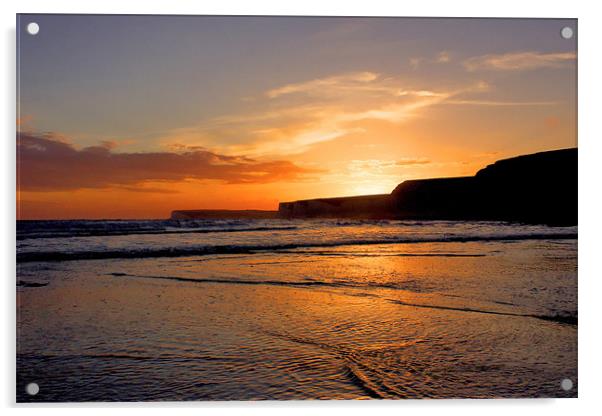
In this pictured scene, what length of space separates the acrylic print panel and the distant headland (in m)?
0.03

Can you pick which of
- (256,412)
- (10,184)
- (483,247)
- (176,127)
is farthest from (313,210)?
(483,247)

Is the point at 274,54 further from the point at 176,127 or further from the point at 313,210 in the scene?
the point at 313,210

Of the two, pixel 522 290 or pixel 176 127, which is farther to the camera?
pixel 522 290

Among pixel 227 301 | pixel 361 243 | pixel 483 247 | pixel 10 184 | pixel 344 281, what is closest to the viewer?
pixel 10 184

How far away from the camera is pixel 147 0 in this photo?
3322 millimetres

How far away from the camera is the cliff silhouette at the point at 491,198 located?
3547 millimetres

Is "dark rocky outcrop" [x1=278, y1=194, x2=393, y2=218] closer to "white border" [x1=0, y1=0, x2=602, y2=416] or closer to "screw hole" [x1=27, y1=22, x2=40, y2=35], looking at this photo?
"white border" [x1=0, y1=0, x2=602, y2=416]

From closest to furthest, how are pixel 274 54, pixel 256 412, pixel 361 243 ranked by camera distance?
pixel 256 412
pixel 274 54
pixel 361 243

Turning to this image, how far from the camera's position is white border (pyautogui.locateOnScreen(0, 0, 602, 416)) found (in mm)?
3127

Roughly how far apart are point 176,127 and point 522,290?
292 cm

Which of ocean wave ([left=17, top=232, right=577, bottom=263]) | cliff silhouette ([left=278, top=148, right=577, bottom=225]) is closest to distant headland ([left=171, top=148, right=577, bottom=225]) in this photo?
cliff silhouette ([left=278, top=148, right=577, bottom=225])

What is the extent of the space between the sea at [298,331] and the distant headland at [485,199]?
0.85ft

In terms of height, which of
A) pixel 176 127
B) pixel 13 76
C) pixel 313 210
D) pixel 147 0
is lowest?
pixel 313 210
